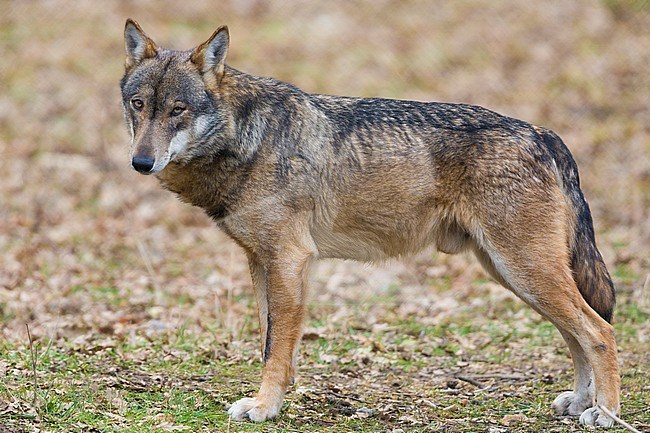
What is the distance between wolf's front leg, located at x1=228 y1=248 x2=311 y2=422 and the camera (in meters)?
6.04

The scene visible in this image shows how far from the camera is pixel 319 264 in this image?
408 inches

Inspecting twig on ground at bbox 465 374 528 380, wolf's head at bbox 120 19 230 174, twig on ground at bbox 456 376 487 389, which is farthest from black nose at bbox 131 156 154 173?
twig on ground at bbox 465 374 528 380

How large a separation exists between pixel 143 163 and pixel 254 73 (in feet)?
41.0

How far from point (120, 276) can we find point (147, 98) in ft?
15.2

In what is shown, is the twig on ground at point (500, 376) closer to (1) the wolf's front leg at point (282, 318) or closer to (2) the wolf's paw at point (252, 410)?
(1) the wolf's front leg at point (282, 318)

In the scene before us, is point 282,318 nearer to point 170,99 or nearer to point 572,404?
point 170,99

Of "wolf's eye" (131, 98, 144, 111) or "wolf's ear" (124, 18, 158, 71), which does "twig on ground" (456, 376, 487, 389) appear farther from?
"wolf's ear" (124, 18, 158, 71)

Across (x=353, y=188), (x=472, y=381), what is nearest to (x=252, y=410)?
(x=353, y=188)

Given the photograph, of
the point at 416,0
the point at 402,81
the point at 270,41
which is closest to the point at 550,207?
the point at 402,81

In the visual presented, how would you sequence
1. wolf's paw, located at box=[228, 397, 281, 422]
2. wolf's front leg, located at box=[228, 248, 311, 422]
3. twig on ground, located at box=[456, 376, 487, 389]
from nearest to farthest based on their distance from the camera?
wolf's paw, located at box=[228, 397, 281, 422], wolf's front leg, located at box=[228, 248, 311, 422], twig on ground, located at box=[456, 376, 487, 389]

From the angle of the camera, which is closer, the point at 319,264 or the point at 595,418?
the point at 595,418

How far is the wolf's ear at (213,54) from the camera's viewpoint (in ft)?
20.6

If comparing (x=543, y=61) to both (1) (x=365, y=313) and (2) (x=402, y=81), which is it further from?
(1) (x=365, y=313)

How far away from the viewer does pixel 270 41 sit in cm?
1948
